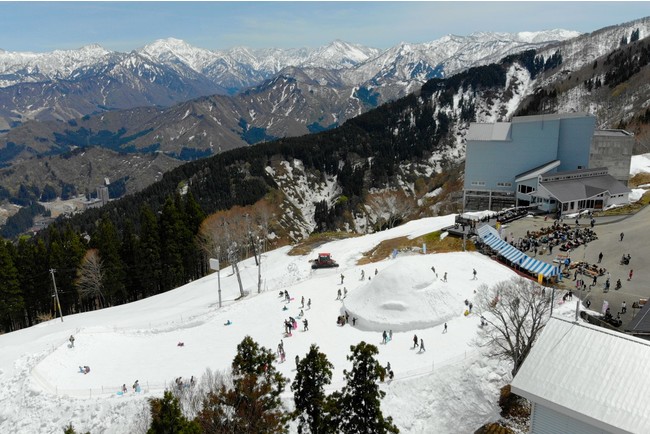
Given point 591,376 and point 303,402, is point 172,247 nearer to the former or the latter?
point 303,402

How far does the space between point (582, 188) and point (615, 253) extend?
2328 centimetres

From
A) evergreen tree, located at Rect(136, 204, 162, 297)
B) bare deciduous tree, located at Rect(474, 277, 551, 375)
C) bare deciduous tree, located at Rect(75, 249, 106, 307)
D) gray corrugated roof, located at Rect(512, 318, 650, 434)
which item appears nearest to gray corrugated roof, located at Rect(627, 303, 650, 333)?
bare deciduous tree, located at Rect(474, 277, 551, 375)

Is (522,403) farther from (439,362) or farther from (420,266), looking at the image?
(420,266)

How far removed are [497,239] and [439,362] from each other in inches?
1026

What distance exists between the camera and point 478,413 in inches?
1211

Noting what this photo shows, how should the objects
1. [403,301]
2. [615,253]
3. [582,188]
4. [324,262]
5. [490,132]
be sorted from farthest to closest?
[490,132], [582,188], [324,262], [615,253], [403,301]

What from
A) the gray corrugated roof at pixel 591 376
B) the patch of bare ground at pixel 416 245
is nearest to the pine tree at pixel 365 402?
the gray corrugated roof at pixel 591 376

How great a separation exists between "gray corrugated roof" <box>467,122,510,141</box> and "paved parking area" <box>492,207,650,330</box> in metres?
26.7

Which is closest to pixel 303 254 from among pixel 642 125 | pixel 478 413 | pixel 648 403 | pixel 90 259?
pixel 90 259

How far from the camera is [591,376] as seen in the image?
63.7ft

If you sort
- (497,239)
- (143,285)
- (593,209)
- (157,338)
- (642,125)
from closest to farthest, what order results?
(157,338) < (497,239) < (593,209) < (143,285) < (642,125)

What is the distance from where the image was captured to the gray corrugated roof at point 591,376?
17969 mm

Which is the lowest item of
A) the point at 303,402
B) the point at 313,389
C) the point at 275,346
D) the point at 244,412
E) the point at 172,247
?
the point at 172,247

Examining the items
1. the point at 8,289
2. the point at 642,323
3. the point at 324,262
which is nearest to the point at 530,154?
the point at 324,262
